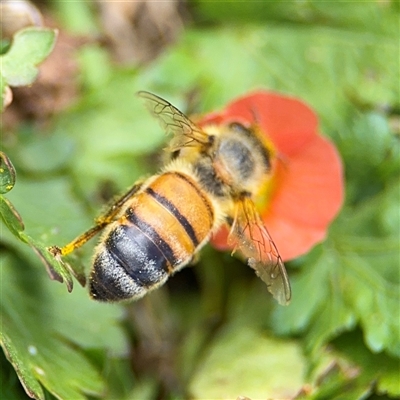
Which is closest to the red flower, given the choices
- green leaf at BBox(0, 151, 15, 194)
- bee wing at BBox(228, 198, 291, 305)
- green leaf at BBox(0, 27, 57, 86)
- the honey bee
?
the honey bee

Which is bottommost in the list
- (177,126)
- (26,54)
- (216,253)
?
(216,253)

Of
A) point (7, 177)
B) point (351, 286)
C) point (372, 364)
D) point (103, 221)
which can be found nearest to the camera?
point (7, 177)

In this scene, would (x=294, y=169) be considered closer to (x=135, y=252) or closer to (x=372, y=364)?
(x=372, y=364)

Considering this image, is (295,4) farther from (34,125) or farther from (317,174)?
(34,125)

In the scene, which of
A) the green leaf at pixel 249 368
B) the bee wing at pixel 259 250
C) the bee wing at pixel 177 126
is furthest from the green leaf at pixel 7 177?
the green leaf at pixel 249 368

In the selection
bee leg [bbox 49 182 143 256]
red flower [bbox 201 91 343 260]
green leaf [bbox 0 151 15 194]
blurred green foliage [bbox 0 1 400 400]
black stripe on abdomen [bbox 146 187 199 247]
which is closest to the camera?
green leaf [bbox 0 151 15 194]

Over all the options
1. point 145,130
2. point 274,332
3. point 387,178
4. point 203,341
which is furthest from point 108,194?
point 387,178

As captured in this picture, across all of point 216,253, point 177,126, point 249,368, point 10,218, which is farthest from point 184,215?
point 216,253

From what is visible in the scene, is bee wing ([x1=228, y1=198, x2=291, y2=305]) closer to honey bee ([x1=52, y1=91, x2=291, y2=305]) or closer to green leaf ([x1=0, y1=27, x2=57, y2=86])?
honey bee ([x1=52, y1=91, x2=291, y2=305])
